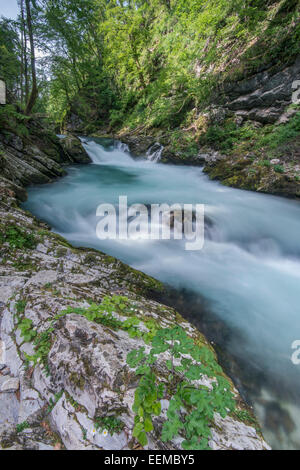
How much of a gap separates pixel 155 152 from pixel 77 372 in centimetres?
1244

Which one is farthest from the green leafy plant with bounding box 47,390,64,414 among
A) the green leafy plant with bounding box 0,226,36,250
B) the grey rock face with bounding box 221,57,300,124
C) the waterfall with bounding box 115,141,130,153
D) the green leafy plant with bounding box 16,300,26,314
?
the waterfall with bounding box 115,141,130,153

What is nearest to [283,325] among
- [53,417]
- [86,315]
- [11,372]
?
[86,315]

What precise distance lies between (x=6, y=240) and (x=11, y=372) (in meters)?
1.89

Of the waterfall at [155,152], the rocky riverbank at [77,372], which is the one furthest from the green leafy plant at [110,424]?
the waterfall at [155,152]

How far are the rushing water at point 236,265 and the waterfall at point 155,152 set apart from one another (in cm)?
377

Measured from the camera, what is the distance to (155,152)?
1224cm

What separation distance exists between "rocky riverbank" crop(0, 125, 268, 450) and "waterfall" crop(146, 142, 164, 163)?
35.9 ft

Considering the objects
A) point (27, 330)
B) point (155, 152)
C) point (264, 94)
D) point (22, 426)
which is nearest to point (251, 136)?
point (264, 94)

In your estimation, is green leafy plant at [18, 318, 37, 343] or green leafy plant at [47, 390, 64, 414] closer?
green leafy plant at [47, 390, 64, 414]

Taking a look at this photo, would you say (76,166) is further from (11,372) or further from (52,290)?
(11,372)

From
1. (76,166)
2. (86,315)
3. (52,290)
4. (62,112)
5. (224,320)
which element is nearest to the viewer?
(86,315)

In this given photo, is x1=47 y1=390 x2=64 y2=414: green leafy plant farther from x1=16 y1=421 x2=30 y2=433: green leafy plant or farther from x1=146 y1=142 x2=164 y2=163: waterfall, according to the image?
x1=146 y1=142 x2=164 y2=163: waterfall

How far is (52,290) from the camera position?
2.07m

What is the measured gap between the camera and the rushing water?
2.36 metres
